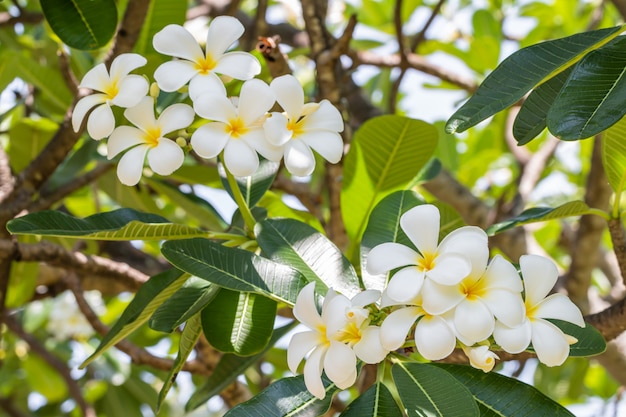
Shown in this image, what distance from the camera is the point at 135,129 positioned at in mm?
844

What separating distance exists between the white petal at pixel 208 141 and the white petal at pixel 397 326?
246mm

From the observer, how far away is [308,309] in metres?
0.72

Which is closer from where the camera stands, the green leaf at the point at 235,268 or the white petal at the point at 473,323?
the white petal at the point at 473,323

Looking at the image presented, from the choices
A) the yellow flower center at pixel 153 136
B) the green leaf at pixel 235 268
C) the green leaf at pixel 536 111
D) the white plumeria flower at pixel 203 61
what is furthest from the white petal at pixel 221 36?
the green leaf at pixel 536 111

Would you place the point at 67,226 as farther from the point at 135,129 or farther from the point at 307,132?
the point at 307,132

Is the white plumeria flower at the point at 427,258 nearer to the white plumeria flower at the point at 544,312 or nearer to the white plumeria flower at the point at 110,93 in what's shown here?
the white plumeria flower at the point at 544,312

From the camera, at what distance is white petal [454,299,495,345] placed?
0.65m

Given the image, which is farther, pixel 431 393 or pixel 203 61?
pixel 203 61

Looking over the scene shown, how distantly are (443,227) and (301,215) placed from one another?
257mm

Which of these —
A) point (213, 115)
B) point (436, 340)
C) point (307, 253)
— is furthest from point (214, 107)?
point (436, 340)

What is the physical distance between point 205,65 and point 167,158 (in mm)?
112

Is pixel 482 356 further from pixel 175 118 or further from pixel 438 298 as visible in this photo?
pixel 175 118

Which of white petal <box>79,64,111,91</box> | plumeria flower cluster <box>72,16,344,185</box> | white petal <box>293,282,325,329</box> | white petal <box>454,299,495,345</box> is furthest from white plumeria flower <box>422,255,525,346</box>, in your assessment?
white petal <box>79,64,111,91</box>

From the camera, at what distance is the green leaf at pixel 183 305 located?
0.86 meters
